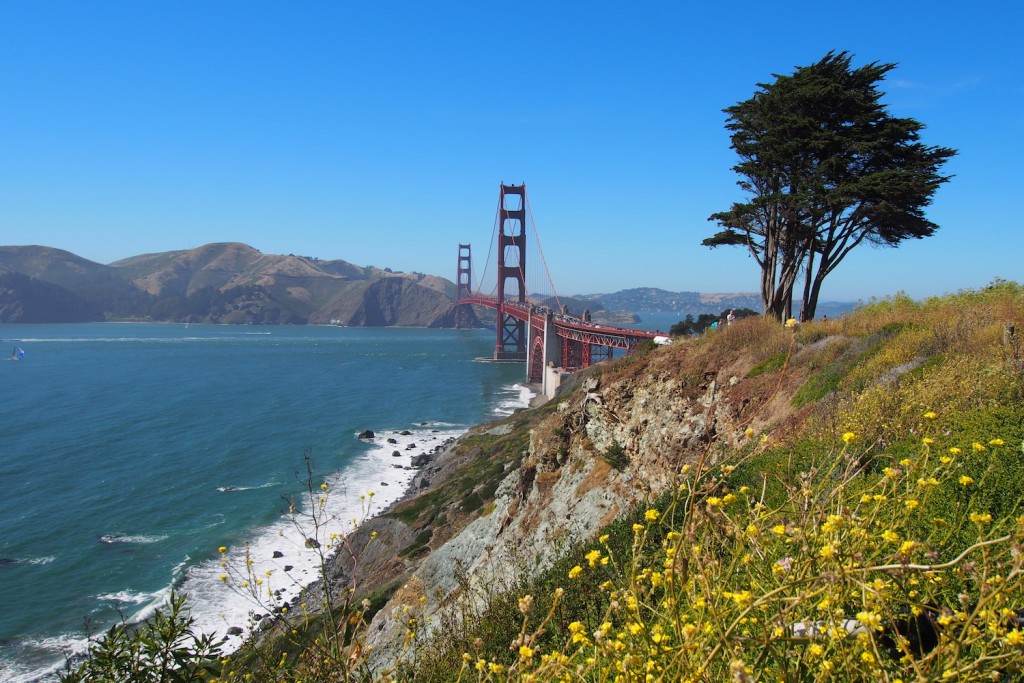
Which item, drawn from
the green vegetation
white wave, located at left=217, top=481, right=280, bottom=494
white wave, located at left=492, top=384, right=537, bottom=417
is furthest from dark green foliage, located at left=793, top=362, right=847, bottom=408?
white wave, located at left=492, top=384, right=537, bottom=417

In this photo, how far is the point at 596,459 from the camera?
12.4 metres

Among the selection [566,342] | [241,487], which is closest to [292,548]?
[241,487]

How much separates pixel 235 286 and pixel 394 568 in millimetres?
199004

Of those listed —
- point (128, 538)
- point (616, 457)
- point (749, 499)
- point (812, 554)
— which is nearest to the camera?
point (812, 554)

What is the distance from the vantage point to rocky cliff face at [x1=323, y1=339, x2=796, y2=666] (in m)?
9.58

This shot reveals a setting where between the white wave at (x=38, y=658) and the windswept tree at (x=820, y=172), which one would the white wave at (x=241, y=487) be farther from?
the windswept tree at (x=820, y=172)

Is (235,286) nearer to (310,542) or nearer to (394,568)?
(394,568)

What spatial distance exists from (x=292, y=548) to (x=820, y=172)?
2272 cm

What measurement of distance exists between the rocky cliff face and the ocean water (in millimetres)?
3273

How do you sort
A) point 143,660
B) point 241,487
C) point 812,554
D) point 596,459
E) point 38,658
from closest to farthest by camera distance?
point 812,554 < point 143,660 < point 596,459 < point 38,658 < point 241,487

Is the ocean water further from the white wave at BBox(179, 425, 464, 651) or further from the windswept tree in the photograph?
the windswept tree

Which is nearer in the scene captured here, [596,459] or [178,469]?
[596,459]

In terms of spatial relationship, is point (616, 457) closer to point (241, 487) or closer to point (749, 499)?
point (749, 499)

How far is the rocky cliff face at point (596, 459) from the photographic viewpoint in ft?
31.4
